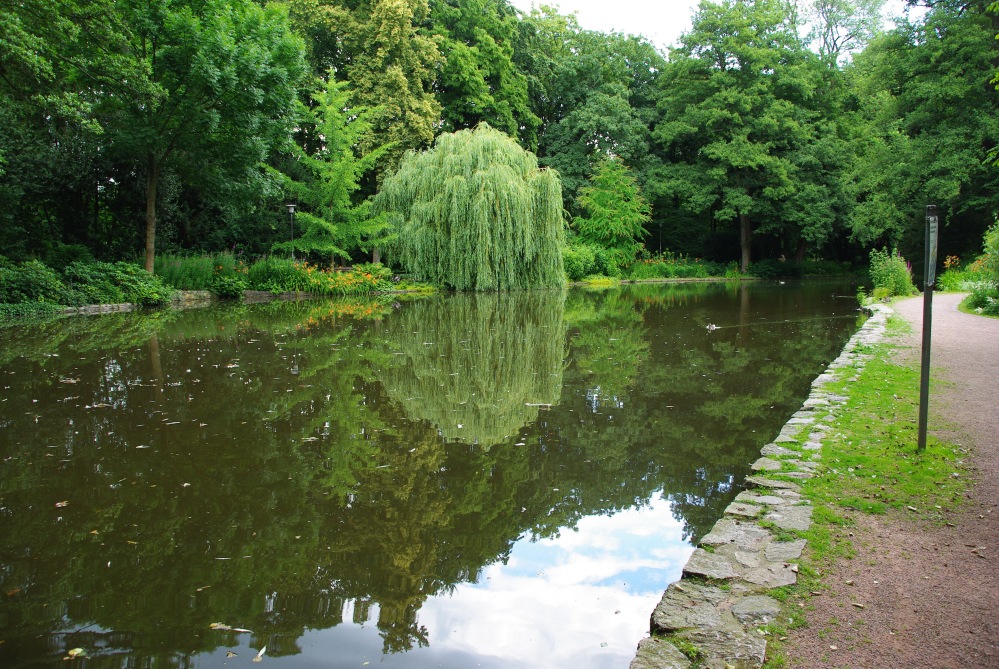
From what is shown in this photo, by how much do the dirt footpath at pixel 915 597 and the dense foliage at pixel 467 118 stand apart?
769cm

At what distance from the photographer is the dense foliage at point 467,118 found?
15.7 metres

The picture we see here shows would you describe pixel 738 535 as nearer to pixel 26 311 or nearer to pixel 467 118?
pixel 26 311

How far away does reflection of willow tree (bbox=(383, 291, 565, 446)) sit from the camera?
5688mm

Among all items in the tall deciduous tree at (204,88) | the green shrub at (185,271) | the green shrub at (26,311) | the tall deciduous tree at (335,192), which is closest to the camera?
the green shrub at (26,311)

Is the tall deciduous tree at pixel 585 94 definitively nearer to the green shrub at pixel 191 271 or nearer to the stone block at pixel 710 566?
the green shrub at pixel 191 271

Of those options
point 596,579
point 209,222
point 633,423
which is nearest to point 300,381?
point 633,423

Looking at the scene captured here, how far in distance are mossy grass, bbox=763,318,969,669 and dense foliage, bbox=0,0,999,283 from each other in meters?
5.93

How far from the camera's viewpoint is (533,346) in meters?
9.63

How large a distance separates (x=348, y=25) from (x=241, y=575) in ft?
86.6

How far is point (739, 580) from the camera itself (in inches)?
107

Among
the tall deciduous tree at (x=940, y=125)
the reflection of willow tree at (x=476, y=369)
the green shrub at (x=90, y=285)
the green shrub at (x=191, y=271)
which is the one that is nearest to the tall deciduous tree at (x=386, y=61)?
the green shrub at (x=191, y=271)

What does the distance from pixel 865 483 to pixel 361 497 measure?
288cm

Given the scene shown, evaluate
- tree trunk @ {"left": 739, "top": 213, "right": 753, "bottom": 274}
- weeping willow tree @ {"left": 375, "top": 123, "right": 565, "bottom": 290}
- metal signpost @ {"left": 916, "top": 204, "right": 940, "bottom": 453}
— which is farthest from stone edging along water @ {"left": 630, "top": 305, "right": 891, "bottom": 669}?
tree trunk @ {"left": 739, "top": 213, "right": 753, "bottom": 274}

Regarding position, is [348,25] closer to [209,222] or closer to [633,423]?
[209,222]
